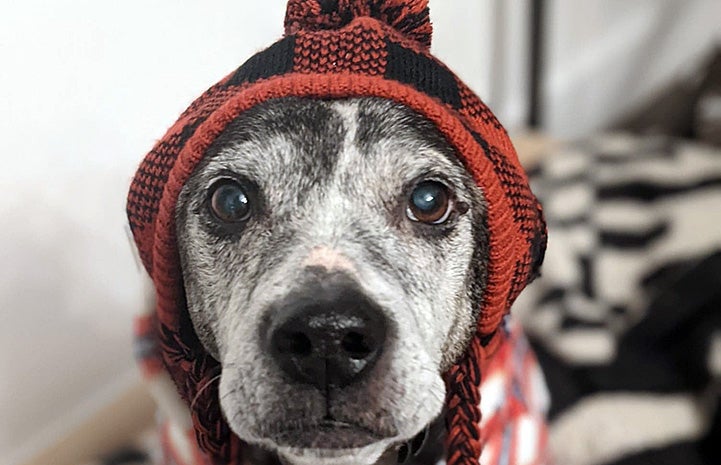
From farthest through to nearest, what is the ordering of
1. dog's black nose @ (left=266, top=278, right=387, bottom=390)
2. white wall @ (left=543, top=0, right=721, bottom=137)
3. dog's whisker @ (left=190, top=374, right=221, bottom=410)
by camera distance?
white wall @ (left=543, top=0, right=721, bottom=137) < dog's whisker @ (left=190, top=374, right=221, bottom=410) < dog's black nose @ (left=266, top=278, right=387, bottom=390)

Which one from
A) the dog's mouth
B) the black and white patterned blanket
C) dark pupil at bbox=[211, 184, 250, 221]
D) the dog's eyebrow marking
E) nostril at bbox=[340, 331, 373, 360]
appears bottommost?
the black and white patterned blanket

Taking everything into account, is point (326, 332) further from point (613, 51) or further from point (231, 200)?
point (613, 51)

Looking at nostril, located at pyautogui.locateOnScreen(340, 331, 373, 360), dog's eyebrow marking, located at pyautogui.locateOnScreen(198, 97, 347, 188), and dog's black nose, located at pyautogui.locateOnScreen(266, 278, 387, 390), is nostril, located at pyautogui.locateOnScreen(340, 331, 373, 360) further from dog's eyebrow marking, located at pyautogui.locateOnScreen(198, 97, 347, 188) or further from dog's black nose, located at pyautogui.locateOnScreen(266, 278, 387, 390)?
dog's eyebrow marking, located at pyautogui.locateOnScreen(198, 97, 347, 188)

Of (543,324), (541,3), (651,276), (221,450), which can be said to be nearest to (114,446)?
(221,450)

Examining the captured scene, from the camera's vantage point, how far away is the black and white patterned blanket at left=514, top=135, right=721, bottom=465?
1.12 m

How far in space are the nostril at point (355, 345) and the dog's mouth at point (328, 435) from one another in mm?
Result: 52

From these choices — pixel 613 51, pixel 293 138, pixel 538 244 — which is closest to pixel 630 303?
pixel 613 51

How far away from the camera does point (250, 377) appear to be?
54 cm

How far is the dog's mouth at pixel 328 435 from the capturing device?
538 millimetres

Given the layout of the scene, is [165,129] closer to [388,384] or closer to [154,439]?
[388,384]

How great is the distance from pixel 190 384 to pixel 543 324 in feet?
2.56

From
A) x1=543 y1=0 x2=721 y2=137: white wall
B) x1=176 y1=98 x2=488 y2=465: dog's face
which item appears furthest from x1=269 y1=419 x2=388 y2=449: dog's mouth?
A: x1=543 y1=0 x2=721 y2=137: white wall

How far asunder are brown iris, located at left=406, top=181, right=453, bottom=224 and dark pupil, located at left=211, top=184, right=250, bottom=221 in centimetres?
13

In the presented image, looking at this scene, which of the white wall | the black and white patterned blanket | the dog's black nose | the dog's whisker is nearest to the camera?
the dog's black nose
